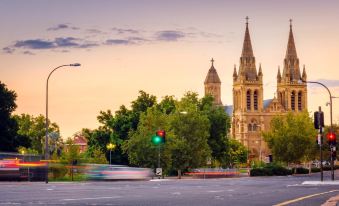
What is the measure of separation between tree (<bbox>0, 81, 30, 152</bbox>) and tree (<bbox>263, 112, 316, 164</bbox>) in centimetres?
4145

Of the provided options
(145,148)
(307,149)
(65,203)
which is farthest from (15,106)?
(65,203)

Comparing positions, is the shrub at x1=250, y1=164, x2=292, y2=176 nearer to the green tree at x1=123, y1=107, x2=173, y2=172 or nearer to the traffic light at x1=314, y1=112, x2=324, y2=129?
the green tree at x1=123, y1=107, x2=173, y2=172

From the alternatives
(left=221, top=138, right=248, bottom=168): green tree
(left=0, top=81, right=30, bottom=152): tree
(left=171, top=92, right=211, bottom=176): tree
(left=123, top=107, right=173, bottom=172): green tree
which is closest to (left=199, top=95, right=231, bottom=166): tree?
(left=221, top=138, right=248, bottom=168): green tree

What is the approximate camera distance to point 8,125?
80188mm

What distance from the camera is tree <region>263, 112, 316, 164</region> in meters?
110

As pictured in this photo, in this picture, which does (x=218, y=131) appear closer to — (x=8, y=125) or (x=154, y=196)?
(x=8, y=125)

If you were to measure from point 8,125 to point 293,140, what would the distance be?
148 feet

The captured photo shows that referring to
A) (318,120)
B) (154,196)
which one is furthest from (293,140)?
(154,196)

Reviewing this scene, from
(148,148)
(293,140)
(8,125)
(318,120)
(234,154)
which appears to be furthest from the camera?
(234,154)

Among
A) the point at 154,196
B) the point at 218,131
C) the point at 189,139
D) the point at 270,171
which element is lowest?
the point at 154,196

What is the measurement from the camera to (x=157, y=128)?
8500 cm

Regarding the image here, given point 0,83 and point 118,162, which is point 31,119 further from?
point 0,83

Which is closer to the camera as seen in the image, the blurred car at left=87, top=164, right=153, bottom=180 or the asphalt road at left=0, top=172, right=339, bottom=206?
the asphalt road at left=0, top=172, right=339, bottom=206

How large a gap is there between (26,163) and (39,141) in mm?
90774
